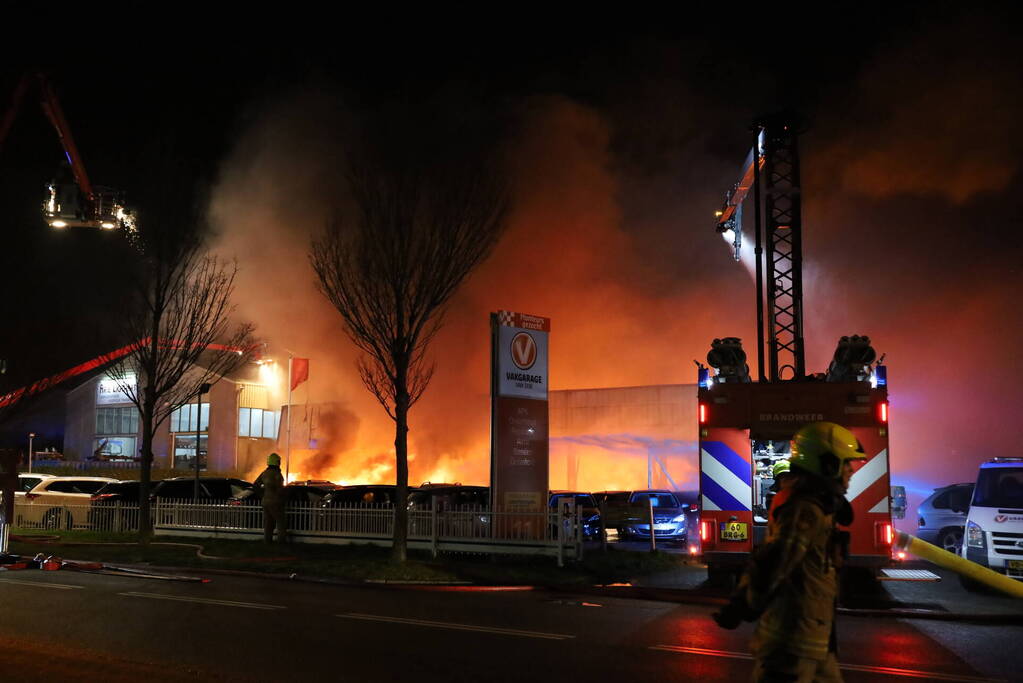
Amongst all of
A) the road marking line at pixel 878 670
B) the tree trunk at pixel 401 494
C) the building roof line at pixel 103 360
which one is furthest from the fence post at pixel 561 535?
the building roof line at pixel 103 360

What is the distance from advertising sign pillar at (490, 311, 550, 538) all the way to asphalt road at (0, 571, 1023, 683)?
3751 millimetres

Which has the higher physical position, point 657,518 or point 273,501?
point 273,501

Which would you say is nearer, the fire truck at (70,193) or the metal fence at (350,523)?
the metal fence at (350,523)

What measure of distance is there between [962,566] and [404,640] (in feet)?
17.9

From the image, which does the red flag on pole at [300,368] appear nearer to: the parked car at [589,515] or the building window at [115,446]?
the building window at [115,446]

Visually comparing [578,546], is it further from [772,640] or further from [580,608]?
[772,640]

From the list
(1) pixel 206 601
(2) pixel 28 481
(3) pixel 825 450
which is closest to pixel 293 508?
(1) pixel 206 601

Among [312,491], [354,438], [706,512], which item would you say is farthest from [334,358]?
[706,512]

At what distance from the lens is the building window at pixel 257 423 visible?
44.3 meters

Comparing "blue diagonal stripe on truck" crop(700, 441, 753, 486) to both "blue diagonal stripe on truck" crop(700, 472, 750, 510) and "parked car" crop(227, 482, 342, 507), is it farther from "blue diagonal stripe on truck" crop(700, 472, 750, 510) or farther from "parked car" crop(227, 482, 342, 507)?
"parked car" crop(227, 482, 342, 507)

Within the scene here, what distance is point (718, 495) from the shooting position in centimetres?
1083

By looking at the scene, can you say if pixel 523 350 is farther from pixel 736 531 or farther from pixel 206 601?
pixel 206 601

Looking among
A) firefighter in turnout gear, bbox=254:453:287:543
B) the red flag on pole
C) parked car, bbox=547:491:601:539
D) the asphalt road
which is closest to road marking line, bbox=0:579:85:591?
the asphalt road

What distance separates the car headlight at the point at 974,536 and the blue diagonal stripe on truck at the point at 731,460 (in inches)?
128
